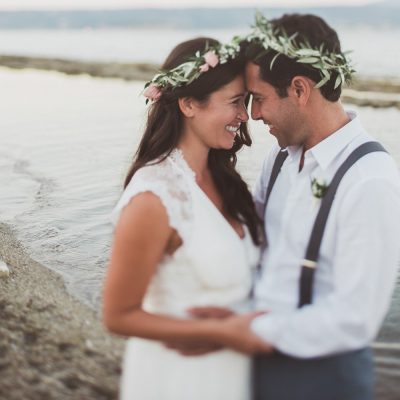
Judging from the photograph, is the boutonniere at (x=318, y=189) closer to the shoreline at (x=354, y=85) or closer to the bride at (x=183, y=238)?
the bride at (x=183, y=238)

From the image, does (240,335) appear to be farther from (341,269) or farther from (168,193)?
(168,193)

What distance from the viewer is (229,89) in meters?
3.34

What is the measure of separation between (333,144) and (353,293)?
2.78 ft

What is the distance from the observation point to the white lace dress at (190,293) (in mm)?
2998

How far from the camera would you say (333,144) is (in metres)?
3.39

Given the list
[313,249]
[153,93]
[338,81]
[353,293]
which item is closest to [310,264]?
[313,249]

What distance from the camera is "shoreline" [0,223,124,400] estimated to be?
15.7 feet

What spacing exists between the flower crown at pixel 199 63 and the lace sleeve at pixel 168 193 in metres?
0.46

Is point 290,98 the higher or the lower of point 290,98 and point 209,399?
the higher

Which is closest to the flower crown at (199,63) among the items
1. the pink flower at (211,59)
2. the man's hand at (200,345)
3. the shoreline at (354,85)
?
the pink flower at (211,59)

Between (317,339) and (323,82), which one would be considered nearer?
(317,339)

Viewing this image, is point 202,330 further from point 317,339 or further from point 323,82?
point 323,82

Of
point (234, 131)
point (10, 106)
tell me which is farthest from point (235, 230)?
point (10, 106)

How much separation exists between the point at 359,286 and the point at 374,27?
7426 inches
